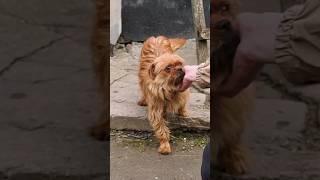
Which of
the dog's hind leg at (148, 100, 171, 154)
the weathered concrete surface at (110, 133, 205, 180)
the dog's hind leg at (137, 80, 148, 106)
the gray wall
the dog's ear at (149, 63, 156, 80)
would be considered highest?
the gray wall

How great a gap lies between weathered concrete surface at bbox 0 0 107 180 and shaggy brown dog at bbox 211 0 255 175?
25 cm

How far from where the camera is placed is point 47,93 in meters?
1.25

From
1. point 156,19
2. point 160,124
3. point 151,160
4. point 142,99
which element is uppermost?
point 156,19

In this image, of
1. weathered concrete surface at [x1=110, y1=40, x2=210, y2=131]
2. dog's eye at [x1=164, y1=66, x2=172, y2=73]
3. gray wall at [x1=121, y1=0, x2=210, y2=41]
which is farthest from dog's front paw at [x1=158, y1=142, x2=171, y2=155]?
gray wall at [x1=121, y1=0, x2=210, y2=41]

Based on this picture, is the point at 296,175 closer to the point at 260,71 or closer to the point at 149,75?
the point at 260,71

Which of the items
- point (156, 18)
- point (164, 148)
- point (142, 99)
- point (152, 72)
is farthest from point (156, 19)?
point (164, 148)

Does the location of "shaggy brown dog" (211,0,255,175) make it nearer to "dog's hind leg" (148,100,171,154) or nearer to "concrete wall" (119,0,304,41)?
"dog's hind leg" (148,100,171,154)

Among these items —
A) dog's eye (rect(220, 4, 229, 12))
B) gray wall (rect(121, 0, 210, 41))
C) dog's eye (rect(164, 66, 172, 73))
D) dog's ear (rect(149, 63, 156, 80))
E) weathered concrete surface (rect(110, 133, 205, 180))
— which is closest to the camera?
dog's eye (rect(220, 4, 229, 12))

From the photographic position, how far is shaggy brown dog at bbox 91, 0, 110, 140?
1.20 metres

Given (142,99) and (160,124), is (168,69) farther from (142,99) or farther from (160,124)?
(142,99)

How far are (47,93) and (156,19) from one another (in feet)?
15.5

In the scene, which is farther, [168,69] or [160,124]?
[160,124]

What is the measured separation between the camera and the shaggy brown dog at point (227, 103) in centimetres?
116

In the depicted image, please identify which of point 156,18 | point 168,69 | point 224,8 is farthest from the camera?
point 156,18
